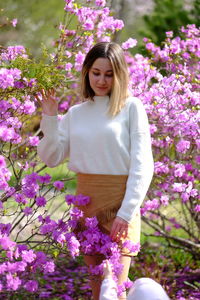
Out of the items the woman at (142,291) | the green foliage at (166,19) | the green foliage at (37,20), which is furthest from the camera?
the green foliage at (37,20)

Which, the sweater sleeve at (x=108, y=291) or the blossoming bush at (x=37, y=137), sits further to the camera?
the blossoming bush at (x=37, y=137)

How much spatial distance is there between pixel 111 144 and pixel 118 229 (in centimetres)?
41

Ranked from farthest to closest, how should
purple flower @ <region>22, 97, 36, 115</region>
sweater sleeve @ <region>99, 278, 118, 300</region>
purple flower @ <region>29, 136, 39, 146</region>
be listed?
purple flower @ <region>29, 136, 39, 146</region> < purple flower @ <region>22, 97, 36, 115</region> < sweater sleeve @ <region>99, 278, 118, 300</region>

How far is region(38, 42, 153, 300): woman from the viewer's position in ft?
8.48

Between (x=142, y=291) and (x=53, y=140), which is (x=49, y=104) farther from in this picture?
(x=142, y=291)

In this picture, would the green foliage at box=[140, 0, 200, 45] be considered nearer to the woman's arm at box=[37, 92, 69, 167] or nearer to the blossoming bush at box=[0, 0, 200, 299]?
the blossoming bush at box=[0, 0, 200, 299]

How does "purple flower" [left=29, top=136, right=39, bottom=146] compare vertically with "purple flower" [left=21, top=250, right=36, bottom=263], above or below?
above

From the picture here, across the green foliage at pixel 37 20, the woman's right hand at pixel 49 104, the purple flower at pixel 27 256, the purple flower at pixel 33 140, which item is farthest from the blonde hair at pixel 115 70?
the green foliage at pixel 37 20

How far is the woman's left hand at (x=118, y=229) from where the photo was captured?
8.43 feet

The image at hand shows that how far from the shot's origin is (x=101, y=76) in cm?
270

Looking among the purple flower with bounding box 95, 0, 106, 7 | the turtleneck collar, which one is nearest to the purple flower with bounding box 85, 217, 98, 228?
the turtleneck collar

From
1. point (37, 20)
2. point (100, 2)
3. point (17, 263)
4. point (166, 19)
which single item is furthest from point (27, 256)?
point (37, 20)

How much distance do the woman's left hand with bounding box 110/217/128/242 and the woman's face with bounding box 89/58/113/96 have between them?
65 centimetres

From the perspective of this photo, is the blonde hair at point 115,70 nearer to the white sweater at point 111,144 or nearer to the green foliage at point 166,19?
the white sweater at point 111,144
